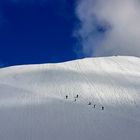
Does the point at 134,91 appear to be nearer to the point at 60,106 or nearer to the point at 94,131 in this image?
the point at 60,106

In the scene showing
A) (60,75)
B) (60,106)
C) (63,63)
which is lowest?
(60,106)

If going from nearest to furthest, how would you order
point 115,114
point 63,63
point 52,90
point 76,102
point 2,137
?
point 2,137 → point 115,114 → point 76,102 → point 52,90 → point 63,63

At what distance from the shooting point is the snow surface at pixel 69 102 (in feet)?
96.7

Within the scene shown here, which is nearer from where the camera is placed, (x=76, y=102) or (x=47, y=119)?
(x=47, y=119)

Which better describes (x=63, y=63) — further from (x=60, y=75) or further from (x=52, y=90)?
(x=52, y=90)

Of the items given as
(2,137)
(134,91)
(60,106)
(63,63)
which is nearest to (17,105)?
(60,106)

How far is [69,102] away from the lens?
117 ft

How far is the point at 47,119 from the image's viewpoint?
31.9 metres

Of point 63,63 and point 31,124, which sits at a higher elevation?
point 63,63

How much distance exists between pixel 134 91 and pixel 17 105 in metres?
11.2

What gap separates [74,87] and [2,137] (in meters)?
13.8

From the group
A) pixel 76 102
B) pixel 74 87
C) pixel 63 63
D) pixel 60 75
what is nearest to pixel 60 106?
pixel 76 102

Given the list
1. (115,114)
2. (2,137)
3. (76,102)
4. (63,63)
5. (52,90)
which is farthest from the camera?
(63,63)

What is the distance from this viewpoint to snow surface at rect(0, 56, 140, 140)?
2948 cm
